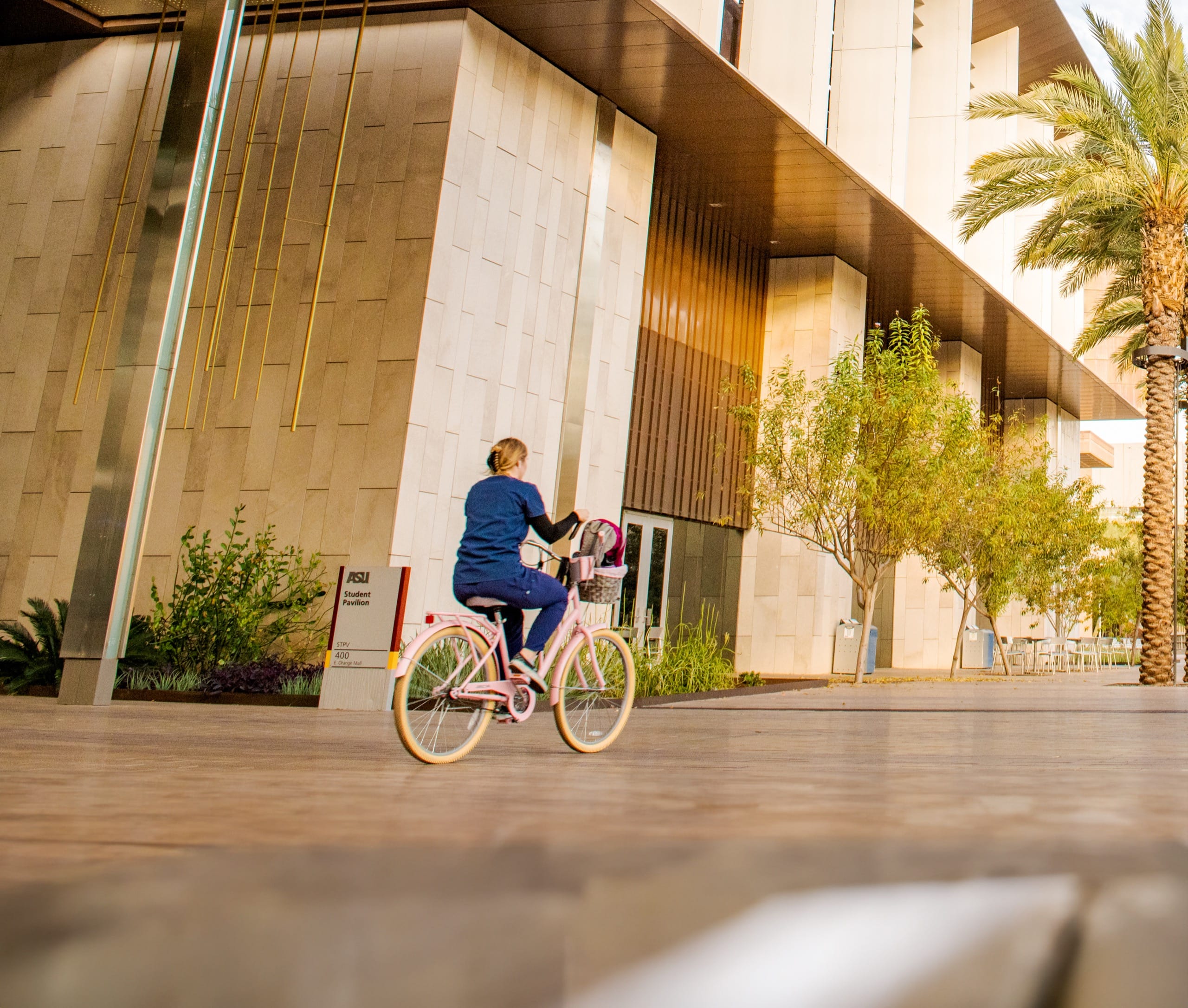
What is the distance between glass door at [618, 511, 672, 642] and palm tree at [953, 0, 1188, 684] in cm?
858

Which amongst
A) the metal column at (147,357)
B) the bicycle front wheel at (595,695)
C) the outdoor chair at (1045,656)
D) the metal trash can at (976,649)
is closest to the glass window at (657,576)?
the metal trash can at (976,649)

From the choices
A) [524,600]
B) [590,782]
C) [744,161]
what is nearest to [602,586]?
[524,600]

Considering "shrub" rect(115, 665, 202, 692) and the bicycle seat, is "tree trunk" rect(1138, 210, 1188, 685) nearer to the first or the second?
"shrub" rect(115, 665, 202, 692)

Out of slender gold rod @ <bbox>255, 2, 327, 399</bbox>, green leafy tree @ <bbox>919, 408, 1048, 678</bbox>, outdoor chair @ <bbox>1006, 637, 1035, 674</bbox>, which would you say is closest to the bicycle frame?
slender gold rod @ <bbox>255, 2, 327, 399</bbox>

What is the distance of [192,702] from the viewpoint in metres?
10.6

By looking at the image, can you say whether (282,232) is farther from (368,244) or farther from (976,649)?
(976,649)

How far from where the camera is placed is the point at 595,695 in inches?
231

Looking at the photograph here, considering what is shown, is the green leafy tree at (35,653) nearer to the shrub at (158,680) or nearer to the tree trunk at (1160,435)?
the shrub at (158,680)

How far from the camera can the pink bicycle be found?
505cm

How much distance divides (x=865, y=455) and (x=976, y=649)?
13.8m

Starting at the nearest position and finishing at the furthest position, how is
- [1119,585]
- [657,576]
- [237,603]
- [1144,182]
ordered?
[237,603]
[1144,182]
[657,576]
[1119,585]

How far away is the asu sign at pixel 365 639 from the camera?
10.1 metres

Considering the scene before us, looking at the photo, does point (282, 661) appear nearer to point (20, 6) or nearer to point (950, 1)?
point (20, 6)

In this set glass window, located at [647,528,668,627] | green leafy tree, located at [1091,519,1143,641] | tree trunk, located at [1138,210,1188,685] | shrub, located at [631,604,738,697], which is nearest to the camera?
shrub, located at [631,604,738,697]
